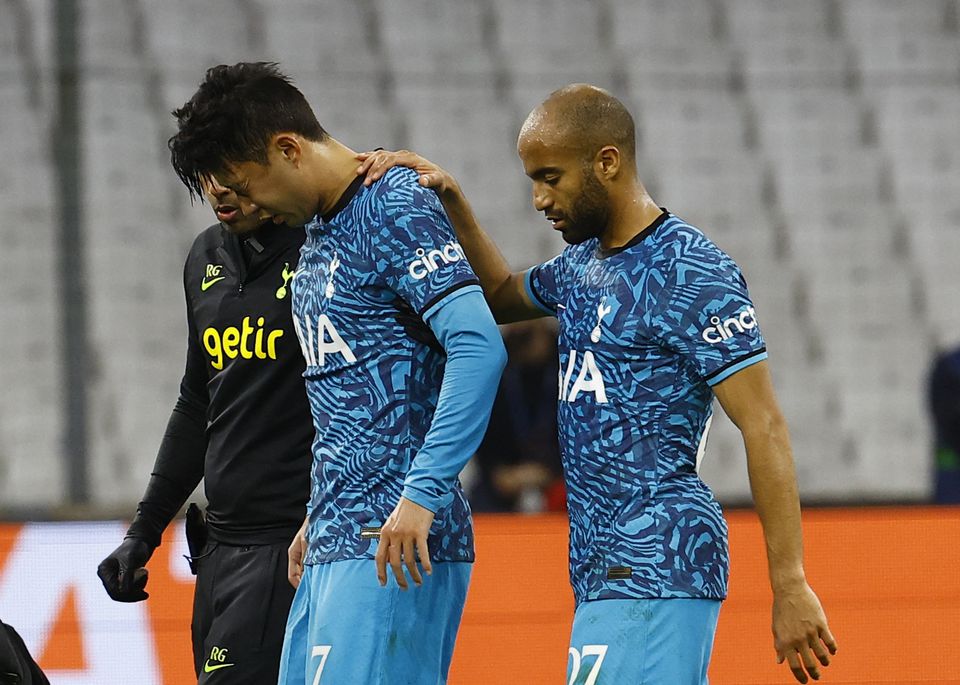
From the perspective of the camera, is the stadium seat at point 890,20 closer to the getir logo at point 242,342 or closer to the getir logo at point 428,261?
the getir logo at point 242,342

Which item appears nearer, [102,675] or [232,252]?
[232,252]

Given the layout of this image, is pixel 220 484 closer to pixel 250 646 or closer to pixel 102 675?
pixel 250 646

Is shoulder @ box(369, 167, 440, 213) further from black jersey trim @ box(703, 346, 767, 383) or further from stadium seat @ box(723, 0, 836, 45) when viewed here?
stadium seat @ box(723, 0, 836, 45)

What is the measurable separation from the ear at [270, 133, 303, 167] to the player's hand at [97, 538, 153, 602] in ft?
3.71

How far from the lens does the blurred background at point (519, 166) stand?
725cm

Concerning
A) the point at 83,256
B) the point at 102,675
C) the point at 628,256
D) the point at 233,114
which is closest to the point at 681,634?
the point at 628,256

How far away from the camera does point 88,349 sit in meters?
6.73

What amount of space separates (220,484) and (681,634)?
1.10 m

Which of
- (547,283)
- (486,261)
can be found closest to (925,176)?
(486,261)

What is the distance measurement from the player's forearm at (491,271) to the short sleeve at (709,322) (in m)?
0.52

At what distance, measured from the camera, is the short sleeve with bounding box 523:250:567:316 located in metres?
2.97

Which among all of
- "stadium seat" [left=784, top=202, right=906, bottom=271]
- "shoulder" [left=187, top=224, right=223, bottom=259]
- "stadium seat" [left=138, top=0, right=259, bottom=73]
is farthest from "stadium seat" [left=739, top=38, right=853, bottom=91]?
"shoulder" [left=187, top=224, right=223, bottom=259]

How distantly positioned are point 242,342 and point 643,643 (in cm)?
112

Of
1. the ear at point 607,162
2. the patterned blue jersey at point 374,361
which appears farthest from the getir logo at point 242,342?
the ear at point 607,162
